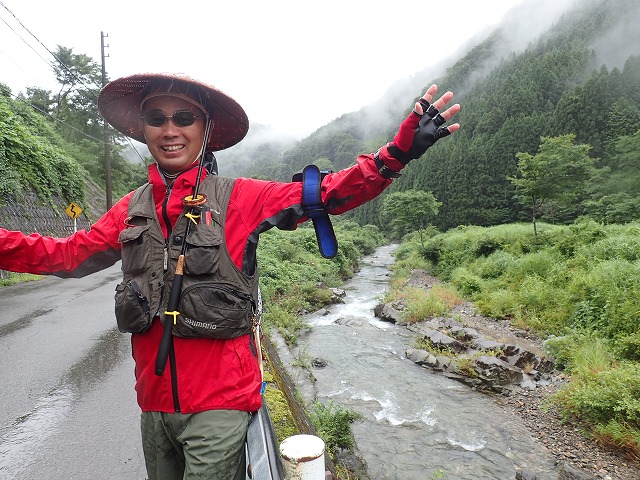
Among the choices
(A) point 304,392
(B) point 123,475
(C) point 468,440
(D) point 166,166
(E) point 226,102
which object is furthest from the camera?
(A) point 304,392

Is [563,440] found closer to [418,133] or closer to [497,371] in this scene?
[497,371]

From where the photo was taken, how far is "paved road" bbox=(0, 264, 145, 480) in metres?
3.22

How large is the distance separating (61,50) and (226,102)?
3520 cm

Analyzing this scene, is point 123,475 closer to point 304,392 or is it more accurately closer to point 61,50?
point 304,392

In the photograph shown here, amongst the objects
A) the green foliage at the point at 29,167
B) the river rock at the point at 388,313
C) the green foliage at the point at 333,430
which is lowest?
the river rock at the point at 388,313

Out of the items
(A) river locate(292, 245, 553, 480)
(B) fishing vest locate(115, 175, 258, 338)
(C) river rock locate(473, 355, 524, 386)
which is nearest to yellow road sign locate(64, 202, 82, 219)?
(A) river locate(292, 245, 553, 480)

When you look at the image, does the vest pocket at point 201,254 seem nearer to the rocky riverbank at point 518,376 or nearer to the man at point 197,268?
the man at point 197,268

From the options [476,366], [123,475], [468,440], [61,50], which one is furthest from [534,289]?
[61,50]

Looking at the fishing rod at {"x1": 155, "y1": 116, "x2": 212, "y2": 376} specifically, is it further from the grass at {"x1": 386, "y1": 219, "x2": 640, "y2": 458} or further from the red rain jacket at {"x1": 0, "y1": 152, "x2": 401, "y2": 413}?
the grass at {"x1": 386, "y1": 219, "x2": 640, "y2": 458}

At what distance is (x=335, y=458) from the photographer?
514 centimetres

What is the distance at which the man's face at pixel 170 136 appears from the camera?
1.88 metres

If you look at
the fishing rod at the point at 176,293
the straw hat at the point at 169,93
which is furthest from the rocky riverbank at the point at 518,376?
the straw hat at the point at 169,93

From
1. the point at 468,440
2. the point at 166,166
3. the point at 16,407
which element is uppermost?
the point at 166,166

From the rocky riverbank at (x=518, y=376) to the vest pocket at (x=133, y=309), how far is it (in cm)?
602
